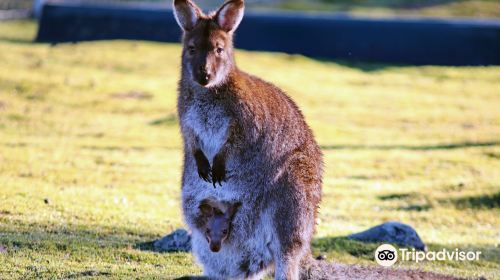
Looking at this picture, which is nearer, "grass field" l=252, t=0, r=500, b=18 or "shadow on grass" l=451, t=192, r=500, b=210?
"shadow on grass" l=451, t=192, r=500, b=210

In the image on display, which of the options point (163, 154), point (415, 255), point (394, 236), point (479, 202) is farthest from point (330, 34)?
point (415, 255)

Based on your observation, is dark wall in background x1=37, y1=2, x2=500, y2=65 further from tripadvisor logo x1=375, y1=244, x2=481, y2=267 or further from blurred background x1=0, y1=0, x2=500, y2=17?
tripadvisor logo x1=375, y1=244, x2=481, y2=267

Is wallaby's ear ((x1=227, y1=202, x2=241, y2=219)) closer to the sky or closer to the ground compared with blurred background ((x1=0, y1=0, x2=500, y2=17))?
closer to the sky

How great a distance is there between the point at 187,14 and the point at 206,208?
5.05ft

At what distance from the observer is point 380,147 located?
19.7 metres

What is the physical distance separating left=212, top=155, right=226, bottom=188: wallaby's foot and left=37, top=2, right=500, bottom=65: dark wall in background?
20256mm

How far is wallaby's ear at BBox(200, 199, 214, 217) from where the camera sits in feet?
24.5

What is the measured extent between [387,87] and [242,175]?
65.0 ft

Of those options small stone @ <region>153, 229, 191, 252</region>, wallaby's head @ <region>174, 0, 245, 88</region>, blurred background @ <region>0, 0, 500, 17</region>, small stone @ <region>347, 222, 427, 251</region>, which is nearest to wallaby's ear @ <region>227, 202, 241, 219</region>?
wallaby's head @ <region>174, 0, 245, 88</region>

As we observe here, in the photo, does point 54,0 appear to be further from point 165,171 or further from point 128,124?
point 165,171

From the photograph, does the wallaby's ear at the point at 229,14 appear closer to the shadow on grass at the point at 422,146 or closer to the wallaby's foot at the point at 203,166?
the wallaby's foot at the point at 203,166

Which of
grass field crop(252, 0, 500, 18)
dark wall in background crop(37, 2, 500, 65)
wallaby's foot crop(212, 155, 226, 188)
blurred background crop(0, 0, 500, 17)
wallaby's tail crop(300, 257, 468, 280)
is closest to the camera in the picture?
wallaby's foot crop(212, 155, 226, 188)

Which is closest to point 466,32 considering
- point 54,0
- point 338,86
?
point 338,86

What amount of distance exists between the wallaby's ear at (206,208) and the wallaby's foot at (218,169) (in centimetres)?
24
